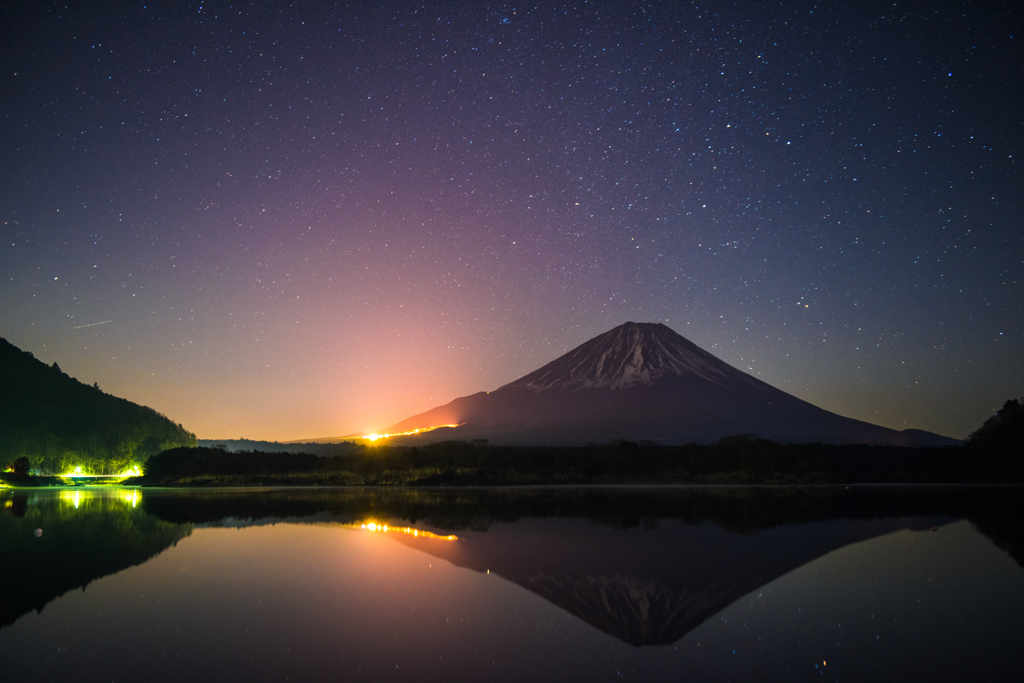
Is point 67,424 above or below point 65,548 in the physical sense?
above

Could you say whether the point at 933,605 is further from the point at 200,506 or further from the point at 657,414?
the point at 657,414

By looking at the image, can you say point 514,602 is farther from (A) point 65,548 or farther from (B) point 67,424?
(B) point 67,424

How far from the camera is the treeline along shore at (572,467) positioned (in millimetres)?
38844

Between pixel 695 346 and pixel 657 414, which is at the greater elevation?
pixel 695 346

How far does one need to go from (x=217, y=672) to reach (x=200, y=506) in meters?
20.2

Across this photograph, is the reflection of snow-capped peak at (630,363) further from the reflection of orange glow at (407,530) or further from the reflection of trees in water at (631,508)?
the reflection of orange glow at (407,530)

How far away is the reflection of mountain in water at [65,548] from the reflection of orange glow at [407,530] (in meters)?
4.26

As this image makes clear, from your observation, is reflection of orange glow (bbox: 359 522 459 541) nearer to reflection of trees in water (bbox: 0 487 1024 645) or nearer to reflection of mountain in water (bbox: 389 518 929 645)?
reflection of mountain in water (bbox: 389 518 929 645)

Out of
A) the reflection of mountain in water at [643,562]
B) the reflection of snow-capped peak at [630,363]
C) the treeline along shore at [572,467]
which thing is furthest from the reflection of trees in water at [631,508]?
the reflection of snow-capped peak at [630,363]

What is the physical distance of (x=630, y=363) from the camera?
125 meters

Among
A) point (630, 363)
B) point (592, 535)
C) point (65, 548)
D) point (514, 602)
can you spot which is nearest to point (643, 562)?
point (514, 602)

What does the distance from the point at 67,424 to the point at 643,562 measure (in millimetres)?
97880

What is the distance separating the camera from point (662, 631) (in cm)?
683

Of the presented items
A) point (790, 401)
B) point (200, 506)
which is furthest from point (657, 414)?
point (200, 506)
